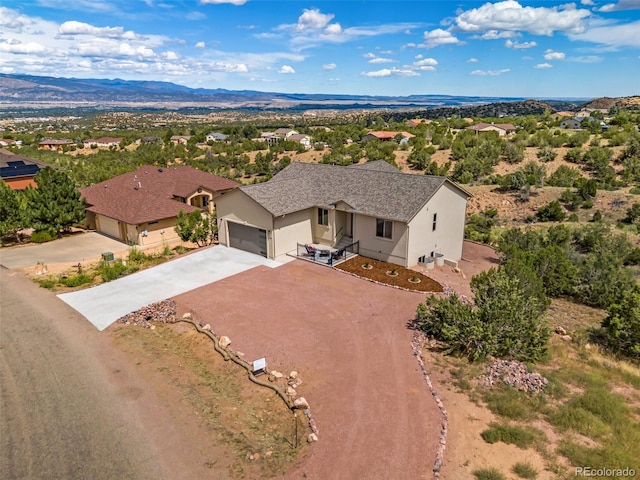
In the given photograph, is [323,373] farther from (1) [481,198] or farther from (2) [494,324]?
(1) [481,198]

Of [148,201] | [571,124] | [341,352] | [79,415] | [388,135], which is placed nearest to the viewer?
[79,415]

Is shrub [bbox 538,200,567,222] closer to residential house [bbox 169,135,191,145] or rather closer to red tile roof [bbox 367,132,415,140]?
red tile roof [bbox 367,132,415,140]

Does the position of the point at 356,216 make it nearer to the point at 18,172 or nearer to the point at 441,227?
the point at 441,227

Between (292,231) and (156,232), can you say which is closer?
(292,231)

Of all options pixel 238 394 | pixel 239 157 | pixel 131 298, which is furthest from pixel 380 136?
pixel 238 394

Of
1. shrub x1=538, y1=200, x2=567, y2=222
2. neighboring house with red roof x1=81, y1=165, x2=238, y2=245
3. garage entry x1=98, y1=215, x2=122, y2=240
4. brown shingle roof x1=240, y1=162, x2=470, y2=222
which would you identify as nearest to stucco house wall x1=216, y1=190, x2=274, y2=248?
brown shingle roof x1=240, y1=162, x2=470, y2=222

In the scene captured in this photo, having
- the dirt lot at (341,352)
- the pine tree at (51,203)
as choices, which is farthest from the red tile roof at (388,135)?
the dirt lot at (341,352)

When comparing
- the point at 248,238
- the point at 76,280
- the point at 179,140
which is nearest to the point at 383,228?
the point at 248,238
